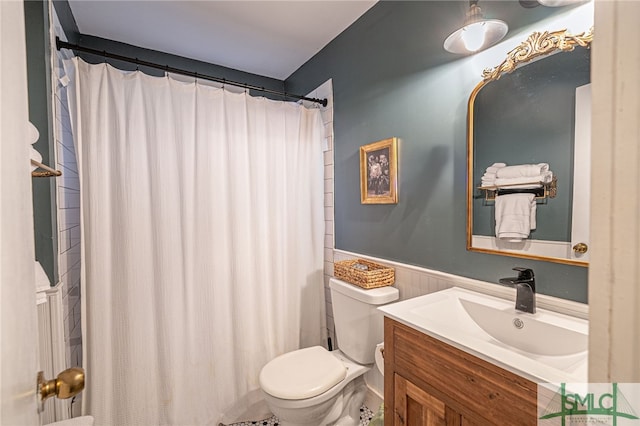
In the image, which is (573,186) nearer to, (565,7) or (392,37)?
(565,7)

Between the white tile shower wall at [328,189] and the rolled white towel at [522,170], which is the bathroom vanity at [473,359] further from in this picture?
the white tile shower wall at [328,189]

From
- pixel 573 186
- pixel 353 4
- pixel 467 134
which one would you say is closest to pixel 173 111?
pixel 353 4

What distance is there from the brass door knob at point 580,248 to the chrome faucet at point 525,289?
0.50 feet

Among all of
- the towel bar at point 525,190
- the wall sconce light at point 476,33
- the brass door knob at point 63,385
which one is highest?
the wall sconce light at point 476,33

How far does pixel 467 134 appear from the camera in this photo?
1305 mm

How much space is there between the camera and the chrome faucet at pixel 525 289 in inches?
40.4

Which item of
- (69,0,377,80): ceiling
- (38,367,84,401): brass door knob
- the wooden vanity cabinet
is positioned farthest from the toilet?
(69,0,377,80): ceiling

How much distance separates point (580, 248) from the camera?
39.0 inches

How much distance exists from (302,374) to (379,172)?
4.01 ft

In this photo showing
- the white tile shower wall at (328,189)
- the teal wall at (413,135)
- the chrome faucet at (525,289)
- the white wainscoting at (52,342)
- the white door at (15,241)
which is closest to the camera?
the white door at (15,241)

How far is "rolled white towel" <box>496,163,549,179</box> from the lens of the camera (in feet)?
3.55

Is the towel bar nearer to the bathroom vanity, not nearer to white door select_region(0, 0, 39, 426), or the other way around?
the bathroom vanity

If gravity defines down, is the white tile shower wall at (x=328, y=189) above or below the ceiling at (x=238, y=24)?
below

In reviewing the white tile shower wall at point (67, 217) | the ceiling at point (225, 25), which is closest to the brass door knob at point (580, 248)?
the ceiling at point (225, 25)
